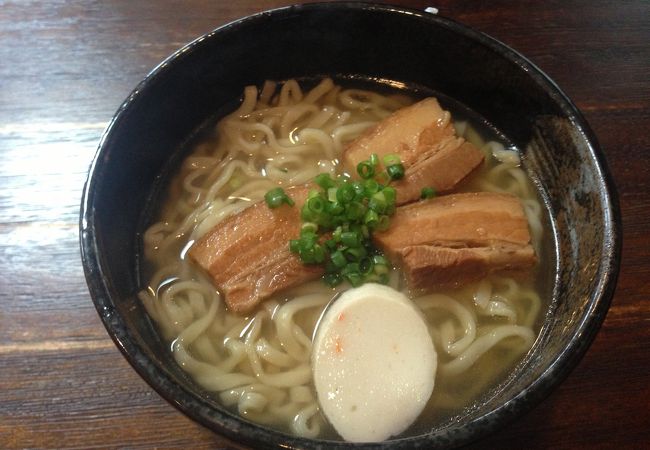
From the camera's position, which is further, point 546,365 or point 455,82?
point 455,82

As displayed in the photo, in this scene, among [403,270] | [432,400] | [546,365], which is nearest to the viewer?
[546,365]

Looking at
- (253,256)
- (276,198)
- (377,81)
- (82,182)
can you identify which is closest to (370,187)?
(276,198)

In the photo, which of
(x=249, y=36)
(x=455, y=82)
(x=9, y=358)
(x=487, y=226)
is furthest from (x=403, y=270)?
(x=9, y=358)

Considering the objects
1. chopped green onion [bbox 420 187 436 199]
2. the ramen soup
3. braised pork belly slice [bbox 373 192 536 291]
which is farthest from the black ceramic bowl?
chopped green onion [bbox 420 187 436 199]

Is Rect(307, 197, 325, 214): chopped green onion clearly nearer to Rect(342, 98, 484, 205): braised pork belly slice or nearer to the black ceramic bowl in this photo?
Rect(342, 98, 484, 205): braised pork belly slice

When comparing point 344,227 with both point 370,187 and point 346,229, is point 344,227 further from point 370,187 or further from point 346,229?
point 370,187

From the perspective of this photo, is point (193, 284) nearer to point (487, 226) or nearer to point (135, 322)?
point (135, 322)

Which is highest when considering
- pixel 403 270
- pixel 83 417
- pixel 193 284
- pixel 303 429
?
pixel 403 270
